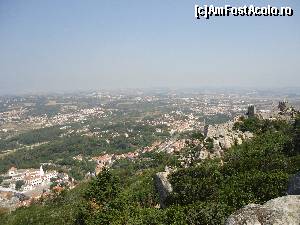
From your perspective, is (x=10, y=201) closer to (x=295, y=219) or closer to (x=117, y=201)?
(x=117, y=201)

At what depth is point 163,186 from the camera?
37938 millimetres

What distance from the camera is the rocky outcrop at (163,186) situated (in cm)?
3673

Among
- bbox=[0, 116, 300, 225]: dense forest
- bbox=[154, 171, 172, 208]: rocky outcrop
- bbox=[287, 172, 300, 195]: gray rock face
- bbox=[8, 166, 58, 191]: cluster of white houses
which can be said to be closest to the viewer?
bbox=[287, 172, 300, 195]: gray rock face

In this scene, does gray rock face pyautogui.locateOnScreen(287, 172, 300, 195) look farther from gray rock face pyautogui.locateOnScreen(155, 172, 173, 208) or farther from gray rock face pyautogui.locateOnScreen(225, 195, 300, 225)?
gray rock face pyautogui.locateOnScreen(155, 172, 173, 208)

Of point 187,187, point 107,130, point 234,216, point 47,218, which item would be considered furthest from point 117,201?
point 107,130

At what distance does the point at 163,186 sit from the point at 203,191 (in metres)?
5.06

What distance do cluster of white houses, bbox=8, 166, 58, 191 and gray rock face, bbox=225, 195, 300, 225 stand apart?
91402 mm

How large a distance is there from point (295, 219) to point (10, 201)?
263ft

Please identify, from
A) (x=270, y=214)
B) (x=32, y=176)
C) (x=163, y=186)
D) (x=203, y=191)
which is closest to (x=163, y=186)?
(x=163, y=186)

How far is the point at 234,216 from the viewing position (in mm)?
10938

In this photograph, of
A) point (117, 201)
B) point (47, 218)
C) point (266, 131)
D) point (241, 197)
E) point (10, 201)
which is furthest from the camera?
point (10, 201)

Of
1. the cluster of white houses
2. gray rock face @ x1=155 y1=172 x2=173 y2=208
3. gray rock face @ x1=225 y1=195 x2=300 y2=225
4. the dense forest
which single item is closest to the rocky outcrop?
gray rock face @ x1=155 y1=172 x2=173 y2=208

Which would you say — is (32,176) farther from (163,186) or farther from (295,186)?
(295,186)

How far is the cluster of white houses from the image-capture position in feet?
319
